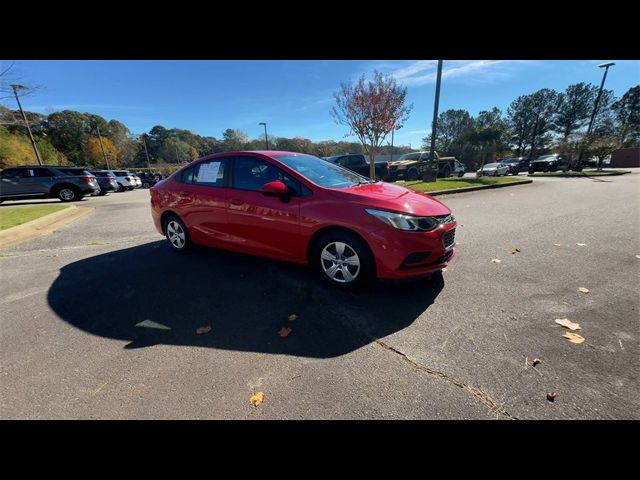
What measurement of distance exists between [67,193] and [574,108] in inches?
3238

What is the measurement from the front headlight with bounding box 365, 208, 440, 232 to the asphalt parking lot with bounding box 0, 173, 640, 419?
0.66 meters

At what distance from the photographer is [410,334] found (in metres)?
2.51

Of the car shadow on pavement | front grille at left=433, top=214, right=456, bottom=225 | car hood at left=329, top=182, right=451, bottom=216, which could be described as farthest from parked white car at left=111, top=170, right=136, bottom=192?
front grille at left=433, top=214, right=456, bottom=225

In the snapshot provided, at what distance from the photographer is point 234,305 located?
10.1 feet

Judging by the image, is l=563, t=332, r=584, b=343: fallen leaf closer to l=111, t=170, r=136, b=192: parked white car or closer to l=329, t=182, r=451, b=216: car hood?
l=329, t=182, r=451, b=216: car hood

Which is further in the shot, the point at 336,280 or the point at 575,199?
the point at 575,199

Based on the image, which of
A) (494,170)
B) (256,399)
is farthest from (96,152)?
(256,399)

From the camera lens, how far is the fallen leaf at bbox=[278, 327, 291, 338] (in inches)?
99.9

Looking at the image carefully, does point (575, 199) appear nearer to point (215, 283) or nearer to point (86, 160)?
point (215, 283)

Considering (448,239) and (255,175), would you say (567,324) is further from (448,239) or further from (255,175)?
(255,175)
